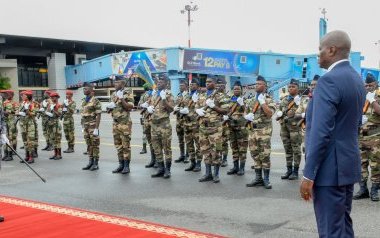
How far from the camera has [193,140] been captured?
9953 millimetres

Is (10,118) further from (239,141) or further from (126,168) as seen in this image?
(239,141)

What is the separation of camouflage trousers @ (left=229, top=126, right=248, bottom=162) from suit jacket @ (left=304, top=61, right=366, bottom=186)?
19.3ft

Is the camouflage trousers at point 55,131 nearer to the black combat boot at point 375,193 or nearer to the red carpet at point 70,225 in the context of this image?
the red carpet at point 70,225

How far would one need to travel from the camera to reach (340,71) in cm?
310

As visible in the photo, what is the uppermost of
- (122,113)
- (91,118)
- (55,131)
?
(122,113)

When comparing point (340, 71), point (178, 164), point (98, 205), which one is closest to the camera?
point (340, 71)

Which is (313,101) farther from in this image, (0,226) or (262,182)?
(262,182)

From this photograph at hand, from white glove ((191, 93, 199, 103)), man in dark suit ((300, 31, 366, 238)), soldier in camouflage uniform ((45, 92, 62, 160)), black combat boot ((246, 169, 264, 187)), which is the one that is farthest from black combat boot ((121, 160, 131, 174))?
man in dark suit ((300, 31, 366, 238))

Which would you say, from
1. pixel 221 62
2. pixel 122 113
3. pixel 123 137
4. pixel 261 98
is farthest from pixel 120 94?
pixel 221 62

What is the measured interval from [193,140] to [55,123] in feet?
16.2

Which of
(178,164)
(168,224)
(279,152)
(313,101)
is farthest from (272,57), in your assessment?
(313,101)

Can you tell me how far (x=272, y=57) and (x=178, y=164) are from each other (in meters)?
21.5

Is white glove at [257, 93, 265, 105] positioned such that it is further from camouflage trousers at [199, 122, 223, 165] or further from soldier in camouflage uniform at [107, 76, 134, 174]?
soldier in camouflage uniform at [107, 76, 134, 174]

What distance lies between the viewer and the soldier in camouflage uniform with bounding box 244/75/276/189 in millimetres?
7625
